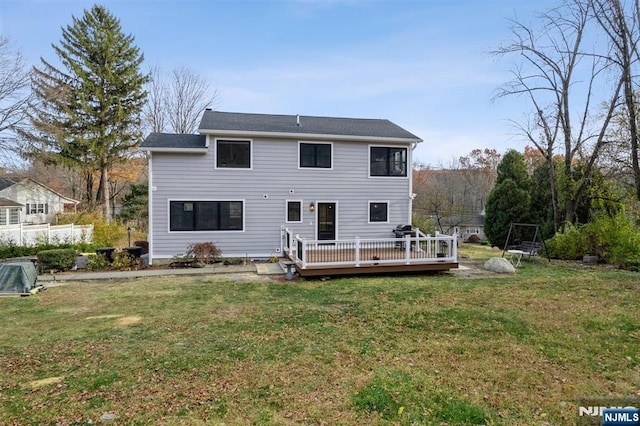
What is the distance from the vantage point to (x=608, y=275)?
9820 millimetres

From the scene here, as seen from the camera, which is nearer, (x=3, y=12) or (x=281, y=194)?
(x=281, y=194)

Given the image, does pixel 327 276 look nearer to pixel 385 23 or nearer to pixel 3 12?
pixel 385 23

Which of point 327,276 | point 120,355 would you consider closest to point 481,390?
point 120,355

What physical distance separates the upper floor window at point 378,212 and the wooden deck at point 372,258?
2.11m

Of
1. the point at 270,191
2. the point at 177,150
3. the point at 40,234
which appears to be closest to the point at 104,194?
the point at 40,234

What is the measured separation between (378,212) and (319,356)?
958 centimetres

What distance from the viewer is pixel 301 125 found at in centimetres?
1409

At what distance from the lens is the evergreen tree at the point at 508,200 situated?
18.5m

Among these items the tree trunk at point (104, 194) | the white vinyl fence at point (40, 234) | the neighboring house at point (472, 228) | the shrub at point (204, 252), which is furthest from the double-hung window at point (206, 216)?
the neighboring house at point (472, 228)

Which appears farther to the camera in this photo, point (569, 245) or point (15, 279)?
point (569, 245)

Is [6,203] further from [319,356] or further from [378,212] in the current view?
[319,356]

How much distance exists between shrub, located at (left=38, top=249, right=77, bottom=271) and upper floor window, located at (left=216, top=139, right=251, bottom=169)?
5.81 metres

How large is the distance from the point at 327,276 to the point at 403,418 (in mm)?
6938

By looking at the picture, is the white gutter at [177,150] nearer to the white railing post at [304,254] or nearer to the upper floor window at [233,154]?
the upper floor window at [233,154]
